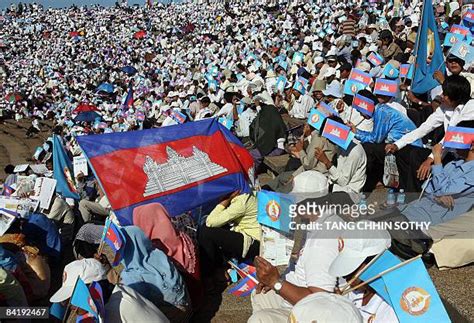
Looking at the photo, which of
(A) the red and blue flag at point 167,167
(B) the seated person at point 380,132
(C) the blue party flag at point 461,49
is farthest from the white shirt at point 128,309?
(C) the blue party flag at point 461,49

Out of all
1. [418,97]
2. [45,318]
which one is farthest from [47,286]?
[418,97]

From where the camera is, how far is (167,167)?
5.36 metres

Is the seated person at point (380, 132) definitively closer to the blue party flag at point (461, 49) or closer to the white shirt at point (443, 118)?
the white shirt at point (443, 118)

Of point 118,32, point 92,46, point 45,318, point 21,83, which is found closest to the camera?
point 45,318

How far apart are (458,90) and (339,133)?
109cm

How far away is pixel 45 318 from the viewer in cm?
384

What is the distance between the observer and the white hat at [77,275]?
3.26m

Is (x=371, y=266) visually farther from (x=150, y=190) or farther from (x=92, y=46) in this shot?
(x=92, y=46)

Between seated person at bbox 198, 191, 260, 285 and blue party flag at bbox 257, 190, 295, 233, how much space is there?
653 millimetres

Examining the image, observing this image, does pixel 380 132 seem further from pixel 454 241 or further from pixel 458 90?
pixel 454 241

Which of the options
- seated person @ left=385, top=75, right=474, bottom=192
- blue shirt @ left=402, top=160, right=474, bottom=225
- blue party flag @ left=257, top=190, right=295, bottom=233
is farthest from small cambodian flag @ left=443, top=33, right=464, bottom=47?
blue party flag @ left=257, top=190, right=295, bottom=233

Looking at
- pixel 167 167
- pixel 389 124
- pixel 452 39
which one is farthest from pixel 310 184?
pixel 452 39

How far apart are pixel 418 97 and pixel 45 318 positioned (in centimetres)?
530

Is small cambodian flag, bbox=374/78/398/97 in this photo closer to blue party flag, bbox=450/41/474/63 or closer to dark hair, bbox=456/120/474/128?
blue party flag, bbox=450/41/474/63
